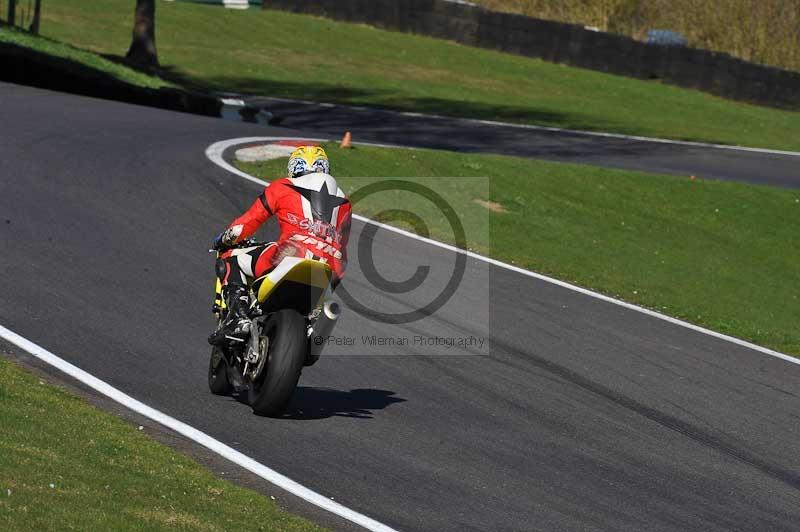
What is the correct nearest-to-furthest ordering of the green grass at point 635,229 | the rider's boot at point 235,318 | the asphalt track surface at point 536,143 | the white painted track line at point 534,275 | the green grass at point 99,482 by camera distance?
the green grass at point 99,482
the rider's boot at point 235,318
the white painted track line at point 534,275
the green grass at point 635,229
the asphalt track surface at point 536,143

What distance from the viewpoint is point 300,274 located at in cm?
759

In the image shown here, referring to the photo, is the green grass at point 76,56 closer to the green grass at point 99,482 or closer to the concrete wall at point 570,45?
the green grass at point 99,482

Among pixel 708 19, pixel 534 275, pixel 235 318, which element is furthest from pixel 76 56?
pixel 708 19

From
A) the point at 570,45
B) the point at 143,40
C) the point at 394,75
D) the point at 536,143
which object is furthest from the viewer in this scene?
the point at 570,45

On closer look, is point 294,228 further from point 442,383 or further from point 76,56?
point 76,56

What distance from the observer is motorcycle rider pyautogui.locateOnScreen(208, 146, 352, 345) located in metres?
7.89

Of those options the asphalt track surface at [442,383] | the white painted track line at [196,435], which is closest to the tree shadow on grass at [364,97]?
the asphalt track surface at [442,383]

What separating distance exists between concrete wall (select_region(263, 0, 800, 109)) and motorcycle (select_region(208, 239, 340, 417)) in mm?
33175

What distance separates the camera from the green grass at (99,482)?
215 inches

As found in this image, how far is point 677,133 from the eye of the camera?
102ft

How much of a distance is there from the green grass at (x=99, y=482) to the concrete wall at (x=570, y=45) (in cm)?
3444

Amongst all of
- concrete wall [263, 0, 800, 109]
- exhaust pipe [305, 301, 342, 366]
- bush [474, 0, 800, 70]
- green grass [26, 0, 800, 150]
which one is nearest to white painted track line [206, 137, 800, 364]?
exhaust pipe [305, 301, 342, 366]

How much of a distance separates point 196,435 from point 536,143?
1941 cm

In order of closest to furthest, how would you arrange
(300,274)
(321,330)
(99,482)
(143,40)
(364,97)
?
1. (99,482)
2. (300,274)
3. (321,330)
4. (143,40)
5. (364,97)
